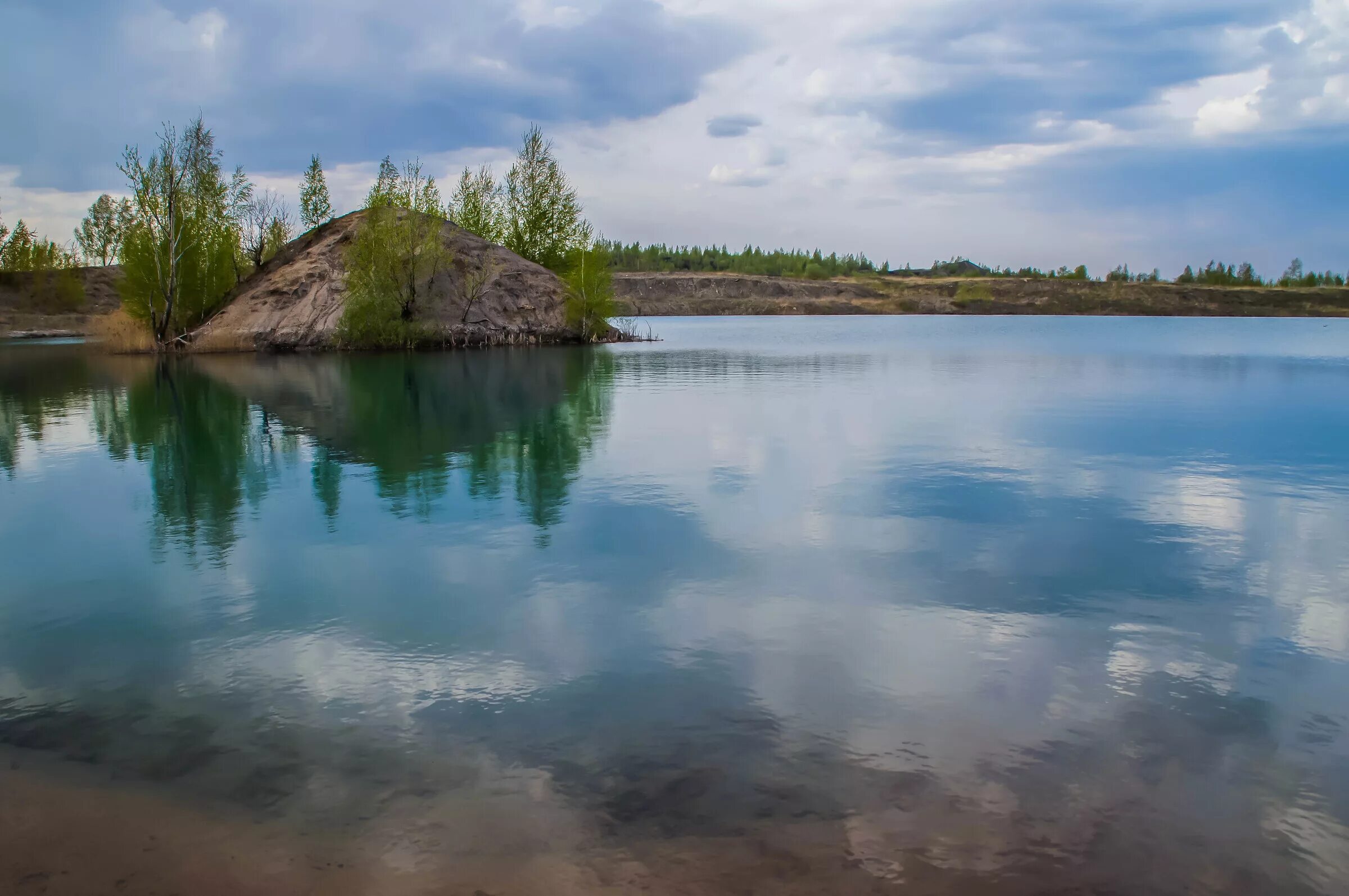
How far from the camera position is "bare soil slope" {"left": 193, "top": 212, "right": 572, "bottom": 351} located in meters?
55.2

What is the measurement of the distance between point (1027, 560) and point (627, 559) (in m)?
4.59

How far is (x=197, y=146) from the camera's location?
5056 cm

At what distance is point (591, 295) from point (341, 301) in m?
15.7

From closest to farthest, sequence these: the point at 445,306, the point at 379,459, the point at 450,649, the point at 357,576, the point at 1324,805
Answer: the point at 1324,805 < the point at 450,649 < the point at 357,576 < the point at 379,459 < the point at 445,306

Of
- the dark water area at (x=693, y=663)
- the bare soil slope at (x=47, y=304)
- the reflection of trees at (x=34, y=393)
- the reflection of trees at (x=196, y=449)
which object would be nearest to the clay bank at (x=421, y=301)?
the reflection of trees at (x=34, y=393)

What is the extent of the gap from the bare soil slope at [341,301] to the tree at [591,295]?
103cm

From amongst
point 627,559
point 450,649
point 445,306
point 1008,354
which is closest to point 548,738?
point 450,649

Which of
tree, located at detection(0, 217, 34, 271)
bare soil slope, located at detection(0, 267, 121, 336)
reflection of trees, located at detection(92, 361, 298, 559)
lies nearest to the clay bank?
reflection of trees, located at detection(92, 361, 298, 559)

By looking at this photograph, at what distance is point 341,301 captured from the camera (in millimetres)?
55375

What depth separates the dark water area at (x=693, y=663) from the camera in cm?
502

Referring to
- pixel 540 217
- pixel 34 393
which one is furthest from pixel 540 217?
pixel 34 393

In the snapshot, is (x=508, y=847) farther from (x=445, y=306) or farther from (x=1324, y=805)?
(x=445, y=306)

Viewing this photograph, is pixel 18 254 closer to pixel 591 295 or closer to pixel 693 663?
pixel 591 295

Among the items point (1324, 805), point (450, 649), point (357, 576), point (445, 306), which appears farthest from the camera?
point (445, 306)
